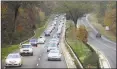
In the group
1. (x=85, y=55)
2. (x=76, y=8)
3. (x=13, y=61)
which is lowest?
(x=85, y=55)

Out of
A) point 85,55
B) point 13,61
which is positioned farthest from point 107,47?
point 13,61

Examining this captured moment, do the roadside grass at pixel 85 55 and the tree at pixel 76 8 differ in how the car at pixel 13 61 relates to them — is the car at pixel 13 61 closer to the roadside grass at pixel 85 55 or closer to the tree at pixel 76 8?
the roadside grass at pixel 85 55

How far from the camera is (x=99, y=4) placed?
145 meters

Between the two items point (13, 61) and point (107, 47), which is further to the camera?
point (107, 47)

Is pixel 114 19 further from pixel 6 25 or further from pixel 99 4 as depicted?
pixel 99 4

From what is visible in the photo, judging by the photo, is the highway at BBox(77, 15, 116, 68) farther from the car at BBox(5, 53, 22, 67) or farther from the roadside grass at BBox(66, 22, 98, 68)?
the car at BBox(5, 53, 22, 67)

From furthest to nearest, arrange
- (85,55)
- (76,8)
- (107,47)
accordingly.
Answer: (76,8) → (107,47) → (85,55)

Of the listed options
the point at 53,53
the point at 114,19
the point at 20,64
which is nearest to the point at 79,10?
the point at 114,19

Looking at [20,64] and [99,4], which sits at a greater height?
[99,4]

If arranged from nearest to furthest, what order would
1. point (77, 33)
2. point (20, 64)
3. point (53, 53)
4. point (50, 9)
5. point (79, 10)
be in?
point (20, 64) → point (53, 53) → point (77, 33) → point (79, 10) → point (50, 9)

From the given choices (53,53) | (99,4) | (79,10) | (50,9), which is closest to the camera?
(53,53)

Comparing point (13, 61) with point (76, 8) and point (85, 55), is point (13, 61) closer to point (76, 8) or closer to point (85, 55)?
point (85, 55)

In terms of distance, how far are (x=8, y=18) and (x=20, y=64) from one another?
4321 cm

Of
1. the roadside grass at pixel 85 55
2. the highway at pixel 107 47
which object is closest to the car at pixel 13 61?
the roadside grass at pixel 85 55
